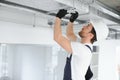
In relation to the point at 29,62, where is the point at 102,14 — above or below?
above

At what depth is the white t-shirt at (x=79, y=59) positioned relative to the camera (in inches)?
83.9

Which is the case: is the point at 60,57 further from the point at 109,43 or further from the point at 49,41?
the point at 109,43

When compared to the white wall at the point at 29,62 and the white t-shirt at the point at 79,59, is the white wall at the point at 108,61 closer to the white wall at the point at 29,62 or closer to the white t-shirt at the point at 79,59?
the white wall at the point at 29,62

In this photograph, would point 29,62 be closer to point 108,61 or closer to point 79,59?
point 79,59

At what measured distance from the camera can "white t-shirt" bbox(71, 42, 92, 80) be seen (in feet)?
6.99

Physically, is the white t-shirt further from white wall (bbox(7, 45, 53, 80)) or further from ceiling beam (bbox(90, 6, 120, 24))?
white wall (bbox(7, 45, 53, 80))

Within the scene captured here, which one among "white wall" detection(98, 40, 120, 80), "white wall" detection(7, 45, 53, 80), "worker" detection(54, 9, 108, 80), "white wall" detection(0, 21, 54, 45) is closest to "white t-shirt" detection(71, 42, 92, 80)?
"worker" detection(54, 9, 108, 80)

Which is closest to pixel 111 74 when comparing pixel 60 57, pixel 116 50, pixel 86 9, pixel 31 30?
pixel 116 50

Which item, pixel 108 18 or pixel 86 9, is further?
pixel 108 18

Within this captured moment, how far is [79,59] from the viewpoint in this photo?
2.18m

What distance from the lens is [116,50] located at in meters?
6.31

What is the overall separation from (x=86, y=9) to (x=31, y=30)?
4.56ft

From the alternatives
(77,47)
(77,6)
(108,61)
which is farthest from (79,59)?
(108,61)

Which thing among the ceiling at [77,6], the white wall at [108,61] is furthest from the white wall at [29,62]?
the white wall at [108,61]
